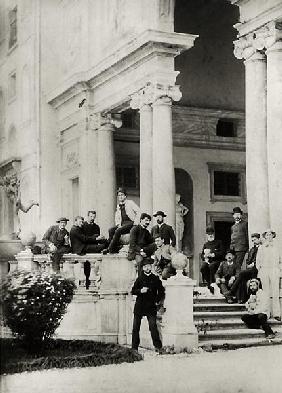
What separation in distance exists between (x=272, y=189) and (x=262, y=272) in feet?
6.81

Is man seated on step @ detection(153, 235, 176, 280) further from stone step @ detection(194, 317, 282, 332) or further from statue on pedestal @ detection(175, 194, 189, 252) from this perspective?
statue on pedestal @ detection(175, 194, 189, 252)

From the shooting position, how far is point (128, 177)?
94.8 feet

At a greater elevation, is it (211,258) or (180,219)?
(180,219)

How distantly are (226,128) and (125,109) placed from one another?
15.0 ft

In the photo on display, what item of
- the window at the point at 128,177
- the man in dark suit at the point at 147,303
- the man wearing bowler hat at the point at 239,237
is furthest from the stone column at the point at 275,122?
the window at the point at 128,177

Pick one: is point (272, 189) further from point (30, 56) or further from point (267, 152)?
point (30, 56)

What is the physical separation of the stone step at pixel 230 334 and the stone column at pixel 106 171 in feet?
35.0

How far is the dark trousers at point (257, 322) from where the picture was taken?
639 inches

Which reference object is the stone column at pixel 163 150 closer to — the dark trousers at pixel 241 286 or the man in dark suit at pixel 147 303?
the dark trousers at pixel 241 286

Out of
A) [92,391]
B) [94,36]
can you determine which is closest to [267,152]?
[92,391]

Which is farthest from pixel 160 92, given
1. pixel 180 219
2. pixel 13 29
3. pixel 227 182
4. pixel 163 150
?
pixel 13 29

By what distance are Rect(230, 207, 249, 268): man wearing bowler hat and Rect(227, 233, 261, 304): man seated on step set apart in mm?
1356

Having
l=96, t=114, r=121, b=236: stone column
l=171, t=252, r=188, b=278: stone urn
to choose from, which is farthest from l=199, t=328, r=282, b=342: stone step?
l=96, t=114, r=121, b=236: stone column

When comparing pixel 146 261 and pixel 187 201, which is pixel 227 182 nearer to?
pixel 187 201
